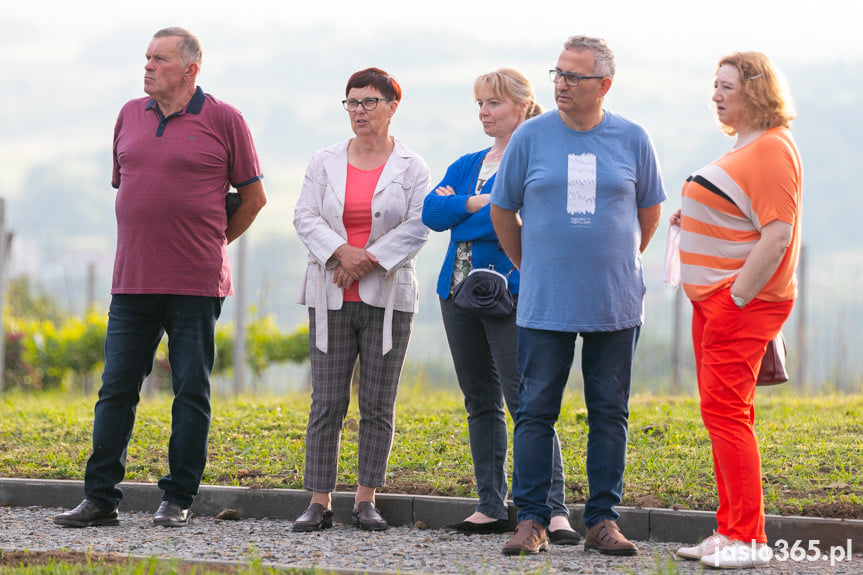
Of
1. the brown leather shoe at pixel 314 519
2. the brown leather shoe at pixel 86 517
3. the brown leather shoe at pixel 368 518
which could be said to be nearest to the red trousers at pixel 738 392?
the brown leather shoe at pixel 368 518

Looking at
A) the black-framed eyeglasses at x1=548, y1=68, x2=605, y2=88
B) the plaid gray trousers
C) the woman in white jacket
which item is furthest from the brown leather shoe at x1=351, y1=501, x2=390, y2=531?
the black-framed eyeglasses at x1=548, y1=68, x2=605, y2=88

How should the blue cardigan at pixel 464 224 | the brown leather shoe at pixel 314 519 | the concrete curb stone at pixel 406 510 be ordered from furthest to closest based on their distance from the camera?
the brown leather shoe at pixel 314 519 < the blue cardigan at pixel 464 224 < the concrete curb stone at pixel 406 510

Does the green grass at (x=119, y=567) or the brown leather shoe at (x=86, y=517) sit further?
the brown leather shoe at (x=86, y=517)

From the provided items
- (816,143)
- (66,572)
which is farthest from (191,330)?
(816,143)

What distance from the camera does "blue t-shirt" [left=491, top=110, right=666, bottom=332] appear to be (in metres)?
4.58

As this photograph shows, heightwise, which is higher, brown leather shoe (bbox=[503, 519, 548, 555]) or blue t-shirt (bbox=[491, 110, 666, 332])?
blue t-shirt (bbox=[491, 110, 666, 332])

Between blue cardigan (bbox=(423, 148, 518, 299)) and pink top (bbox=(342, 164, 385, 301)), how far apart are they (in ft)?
1.25

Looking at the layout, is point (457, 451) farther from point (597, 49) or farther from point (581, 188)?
point (597, 49)

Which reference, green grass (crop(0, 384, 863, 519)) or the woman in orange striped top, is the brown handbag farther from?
green grass (crop(0, 384, 863, 519))

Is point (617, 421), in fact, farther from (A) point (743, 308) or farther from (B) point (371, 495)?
(B) point (371, 495)

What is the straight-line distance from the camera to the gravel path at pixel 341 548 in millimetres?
4359

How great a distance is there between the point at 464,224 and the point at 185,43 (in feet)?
6.08

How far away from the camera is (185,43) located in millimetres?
5484

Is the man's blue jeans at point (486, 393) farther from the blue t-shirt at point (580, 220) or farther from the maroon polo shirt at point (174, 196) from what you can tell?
the maroon polo shirt at point (174, 196)
